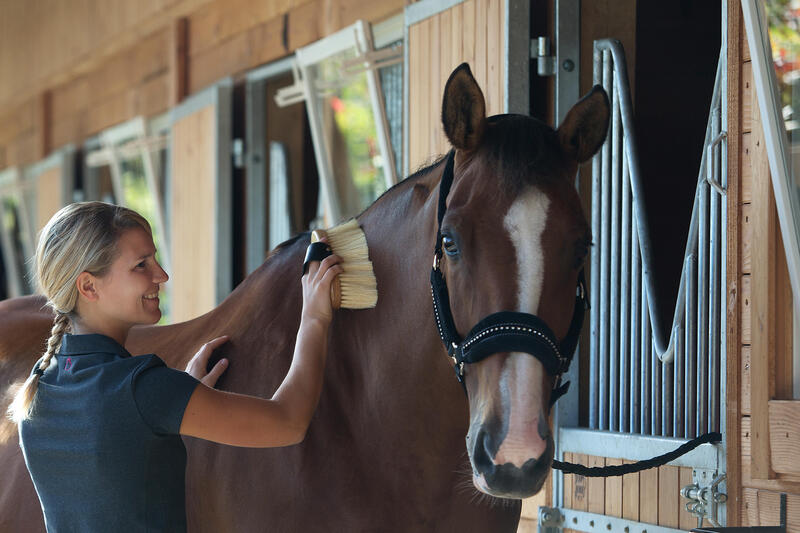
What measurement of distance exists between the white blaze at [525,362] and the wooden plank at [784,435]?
0.75 m

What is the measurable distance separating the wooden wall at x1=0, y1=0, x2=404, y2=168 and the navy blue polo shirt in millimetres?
2625

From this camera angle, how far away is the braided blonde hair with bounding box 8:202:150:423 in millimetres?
1683

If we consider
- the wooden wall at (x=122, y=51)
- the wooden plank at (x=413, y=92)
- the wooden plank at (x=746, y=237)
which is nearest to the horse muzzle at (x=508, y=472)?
the wooden plank at (x=746, y=237)

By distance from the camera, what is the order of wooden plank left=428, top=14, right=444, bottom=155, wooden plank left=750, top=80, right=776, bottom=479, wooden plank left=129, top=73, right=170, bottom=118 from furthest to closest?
wooden plank left=129, top=73, right=170, bottom=118 → wooden plank left=428, top=14, right=444, bottom=155 → wooden plank left=750, top=80, right=776, bottom=479

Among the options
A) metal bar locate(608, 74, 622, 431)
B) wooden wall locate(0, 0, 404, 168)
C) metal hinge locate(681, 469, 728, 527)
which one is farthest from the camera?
wooden wall locate(0, 0, 404, 168)

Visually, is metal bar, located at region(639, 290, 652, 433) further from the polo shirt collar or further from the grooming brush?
the polo shirt collar

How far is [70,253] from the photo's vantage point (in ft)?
5.54

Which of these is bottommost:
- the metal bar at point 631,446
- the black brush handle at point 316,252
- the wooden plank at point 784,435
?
the metal bar at point 631,446

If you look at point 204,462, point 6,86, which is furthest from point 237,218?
point 6,86

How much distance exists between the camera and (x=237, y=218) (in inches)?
207

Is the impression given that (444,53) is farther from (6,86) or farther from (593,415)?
(6,86)

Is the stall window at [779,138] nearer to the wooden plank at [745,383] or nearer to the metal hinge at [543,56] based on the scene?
the wooden plank at [745,383]

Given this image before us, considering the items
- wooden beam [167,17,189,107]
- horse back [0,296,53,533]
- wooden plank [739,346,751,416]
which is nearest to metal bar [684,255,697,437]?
wooden plank [739,346,751,416]

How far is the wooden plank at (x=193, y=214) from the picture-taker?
5.17 metres
